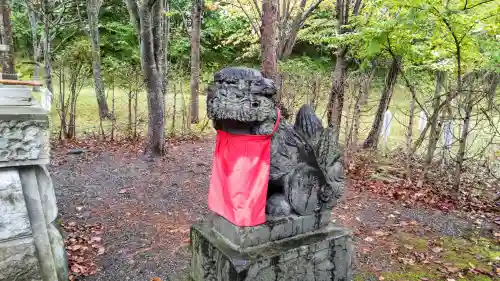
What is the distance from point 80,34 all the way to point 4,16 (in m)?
12.8

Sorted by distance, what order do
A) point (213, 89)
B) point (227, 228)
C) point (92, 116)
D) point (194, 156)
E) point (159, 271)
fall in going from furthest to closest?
point (92, 116) → point (194, 156) → point (159, 271) → point (227, 228) → point (213, 89)

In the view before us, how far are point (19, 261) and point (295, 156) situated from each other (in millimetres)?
2121

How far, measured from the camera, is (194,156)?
7.52m

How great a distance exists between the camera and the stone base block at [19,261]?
233 centimetres

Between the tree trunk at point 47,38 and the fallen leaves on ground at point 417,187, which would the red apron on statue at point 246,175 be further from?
the tree trunk at point 47,38

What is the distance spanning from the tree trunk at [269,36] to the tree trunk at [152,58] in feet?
7.75

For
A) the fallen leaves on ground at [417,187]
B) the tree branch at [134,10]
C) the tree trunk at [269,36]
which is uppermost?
the tree branch at [134,10]

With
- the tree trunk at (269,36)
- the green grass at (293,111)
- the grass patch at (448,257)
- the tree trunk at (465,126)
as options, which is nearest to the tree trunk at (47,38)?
the green grass at (293,111)

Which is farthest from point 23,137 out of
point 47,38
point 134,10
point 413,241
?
point 47,38

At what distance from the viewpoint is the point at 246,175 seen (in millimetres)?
2115

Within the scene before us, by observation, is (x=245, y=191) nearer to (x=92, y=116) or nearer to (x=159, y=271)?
(x=159, y=271)

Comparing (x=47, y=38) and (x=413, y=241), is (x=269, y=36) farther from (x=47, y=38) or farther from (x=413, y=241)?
(x=47, y=38)

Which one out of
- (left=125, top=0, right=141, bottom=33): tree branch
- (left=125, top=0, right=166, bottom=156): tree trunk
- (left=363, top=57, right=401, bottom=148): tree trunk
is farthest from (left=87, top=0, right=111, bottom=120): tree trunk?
(left=363, top=57, right=401, bottom=148): tree trunk

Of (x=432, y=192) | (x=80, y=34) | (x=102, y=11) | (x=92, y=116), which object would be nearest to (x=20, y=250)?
(x=432, y=192)
